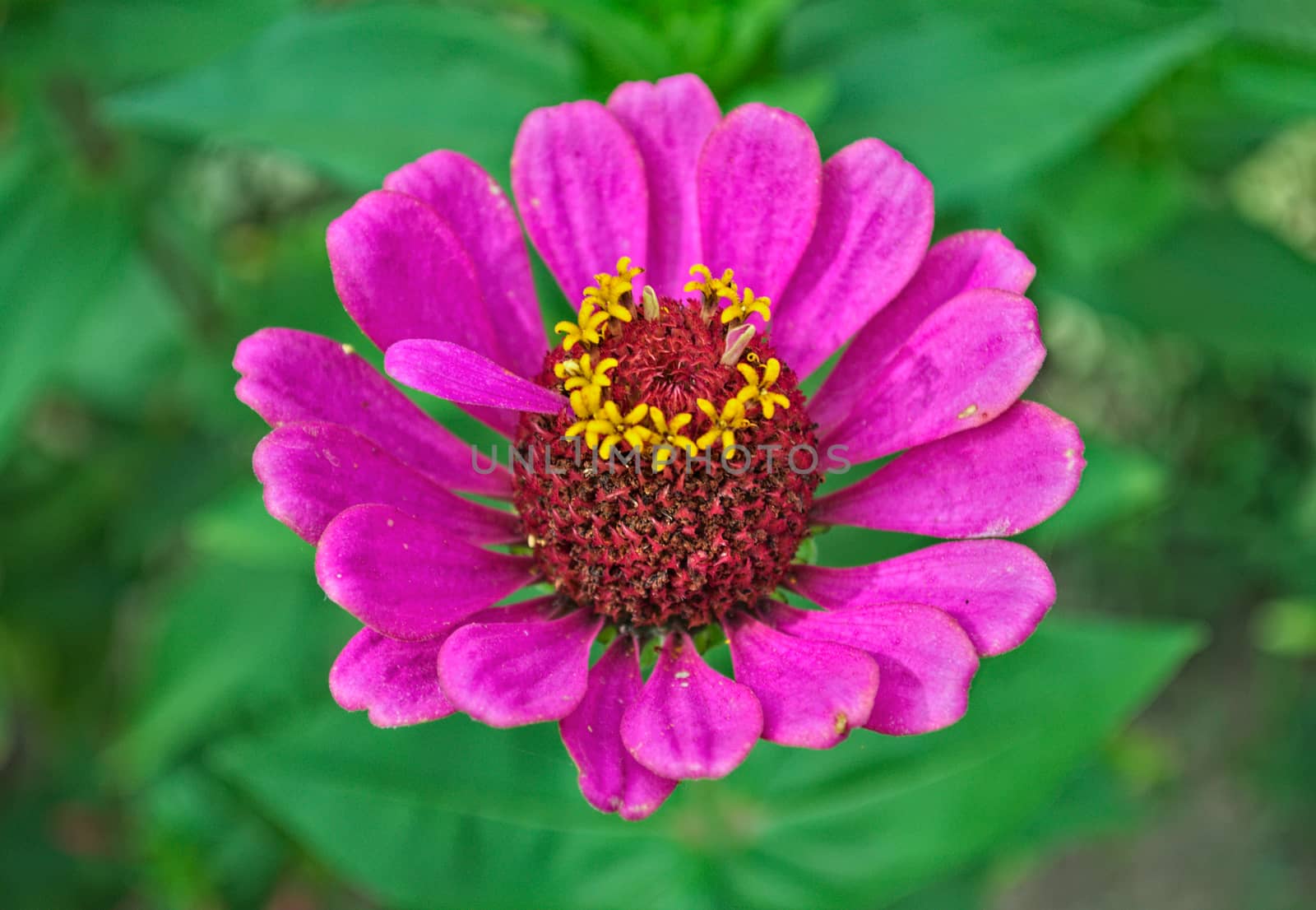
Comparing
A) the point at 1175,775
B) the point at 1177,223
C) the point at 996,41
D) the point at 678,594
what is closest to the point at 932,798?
the point at 678,594

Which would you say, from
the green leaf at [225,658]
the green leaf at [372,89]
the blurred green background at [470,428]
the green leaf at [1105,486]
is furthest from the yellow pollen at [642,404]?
the green leaf at [225,658]

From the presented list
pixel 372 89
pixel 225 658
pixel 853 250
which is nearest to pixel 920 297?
pixel 853 250

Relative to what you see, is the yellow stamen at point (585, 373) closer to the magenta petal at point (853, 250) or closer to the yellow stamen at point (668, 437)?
the yellow stamen at point (668, 437)

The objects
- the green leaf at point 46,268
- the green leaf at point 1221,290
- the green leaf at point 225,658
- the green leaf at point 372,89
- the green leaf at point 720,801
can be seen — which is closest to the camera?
the green leaf at point 720,801

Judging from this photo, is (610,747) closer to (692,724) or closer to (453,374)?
(692,724)

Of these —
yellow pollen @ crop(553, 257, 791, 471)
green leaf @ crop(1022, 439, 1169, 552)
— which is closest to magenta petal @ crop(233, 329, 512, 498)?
yellow pollen @ crop(553, 257, 791, 471)

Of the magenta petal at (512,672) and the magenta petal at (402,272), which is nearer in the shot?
the magenta petal at (512,672)

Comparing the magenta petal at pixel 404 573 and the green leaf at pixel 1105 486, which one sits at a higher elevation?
the magenta petal at pixel 404 573
